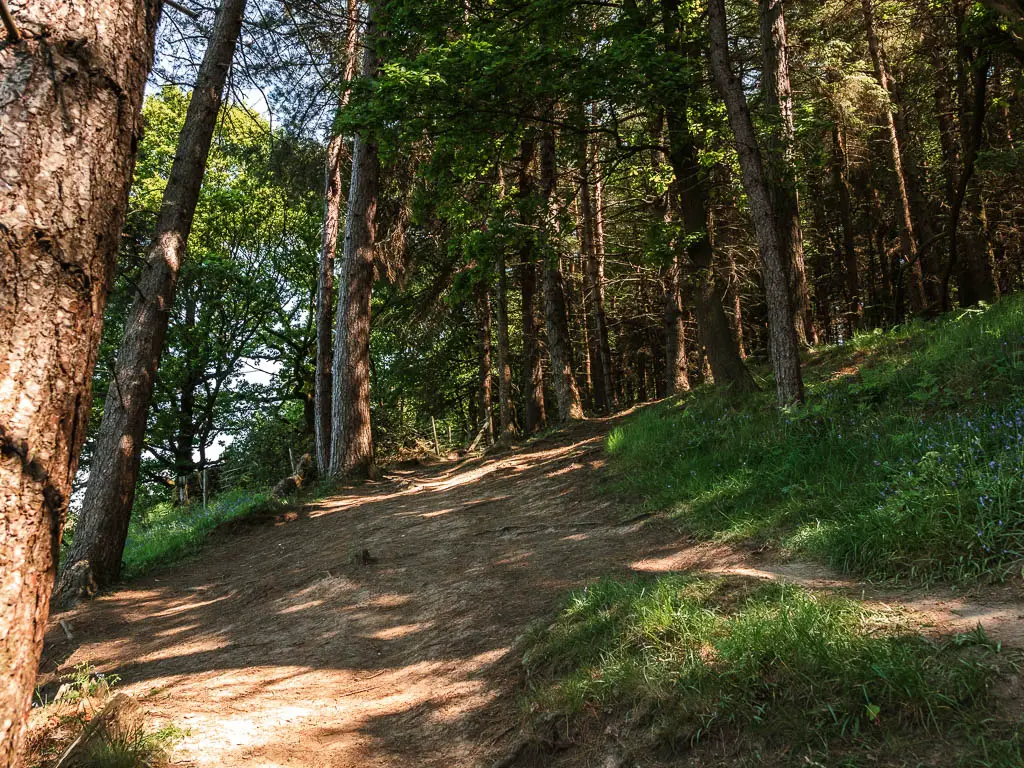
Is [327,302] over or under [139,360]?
over

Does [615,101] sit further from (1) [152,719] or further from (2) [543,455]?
(1) [152,719]

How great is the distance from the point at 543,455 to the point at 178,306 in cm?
1561

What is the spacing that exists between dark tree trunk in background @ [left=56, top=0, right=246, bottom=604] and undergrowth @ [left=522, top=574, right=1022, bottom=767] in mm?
6494

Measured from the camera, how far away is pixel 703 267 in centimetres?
1089

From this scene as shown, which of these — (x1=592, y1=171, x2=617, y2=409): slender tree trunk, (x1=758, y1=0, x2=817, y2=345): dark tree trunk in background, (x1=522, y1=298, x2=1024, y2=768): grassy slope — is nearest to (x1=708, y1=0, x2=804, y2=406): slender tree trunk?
(x1=522, y1=298, x2=1024, y2=768): grassy slope

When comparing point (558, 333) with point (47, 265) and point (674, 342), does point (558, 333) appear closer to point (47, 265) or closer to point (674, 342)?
point (674, 342)

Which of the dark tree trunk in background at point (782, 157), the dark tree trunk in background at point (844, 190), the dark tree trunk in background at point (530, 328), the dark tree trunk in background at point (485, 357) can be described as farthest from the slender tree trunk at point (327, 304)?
the dark tree trunk in background at point (844, 190)

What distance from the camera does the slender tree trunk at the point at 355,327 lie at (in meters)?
14.0

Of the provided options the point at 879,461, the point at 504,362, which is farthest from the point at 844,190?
the point at 879,461

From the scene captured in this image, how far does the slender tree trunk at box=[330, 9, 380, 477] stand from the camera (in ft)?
46.0

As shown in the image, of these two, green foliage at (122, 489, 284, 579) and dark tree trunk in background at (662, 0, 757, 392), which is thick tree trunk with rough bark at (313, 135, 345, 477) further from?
dark tree trunk in background at (662, 0, 757, 392)

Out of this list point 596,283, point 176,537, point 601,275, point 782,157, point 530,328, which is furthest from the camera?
point 601,275

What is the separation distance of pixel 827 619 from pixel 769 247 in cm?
537

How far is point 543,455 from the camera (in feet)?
42.4
